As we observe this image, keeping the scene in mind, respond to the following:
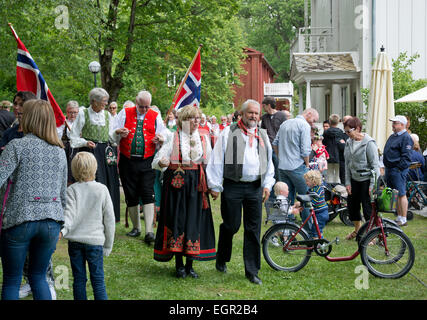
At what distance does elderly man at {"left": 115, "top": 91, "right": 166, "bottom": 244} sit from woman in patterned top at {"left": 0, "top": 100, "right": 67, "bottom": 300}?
381cm

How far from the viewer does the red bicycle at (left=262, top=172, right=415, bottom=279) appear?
22.3 feet

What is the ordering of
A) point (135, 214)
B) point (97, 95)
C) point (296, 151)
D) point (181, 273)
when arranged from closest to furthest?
point (181, 273), point (97, 95), point (135, 214), point (296, 151)

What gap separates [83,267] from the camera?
5.05 m

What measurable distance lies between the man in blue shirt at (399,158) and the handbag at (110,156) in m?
4.86

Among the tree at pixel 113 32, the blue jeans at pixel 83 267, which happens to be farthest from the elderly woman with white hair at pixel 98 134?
the tree at pixel 113 32

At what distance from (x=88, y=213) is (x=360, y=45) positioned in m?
17.3

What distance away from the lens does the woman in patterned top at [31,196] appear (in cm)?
447

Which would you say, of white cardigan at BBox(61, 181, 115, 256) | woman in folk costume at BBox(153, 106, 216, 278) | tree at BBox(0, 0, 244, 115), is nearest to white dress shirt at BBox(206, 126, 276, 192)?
woman in folk costume at BBox(153, 106, 216, 278)

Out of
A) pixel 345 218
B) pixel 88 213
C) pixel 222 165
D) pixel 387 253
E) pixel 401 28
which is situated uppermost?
pixel 401 28

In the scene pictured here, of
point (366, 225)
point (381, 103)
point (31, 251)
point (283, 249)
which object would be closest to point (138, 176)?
point (283, 249)

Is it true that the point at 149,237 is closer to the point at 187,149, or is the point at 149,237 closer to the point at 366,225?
the point at 187,149

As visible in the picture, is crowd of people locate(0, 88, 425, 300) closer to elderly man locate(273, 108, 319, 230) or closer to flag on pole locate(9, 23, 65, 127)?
elderly man locate(273, 108, 319, 230)

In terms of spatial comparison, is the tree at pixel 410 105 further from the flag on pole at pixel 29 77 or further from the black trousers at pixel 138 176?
the flag on pole at pixel 29 77
